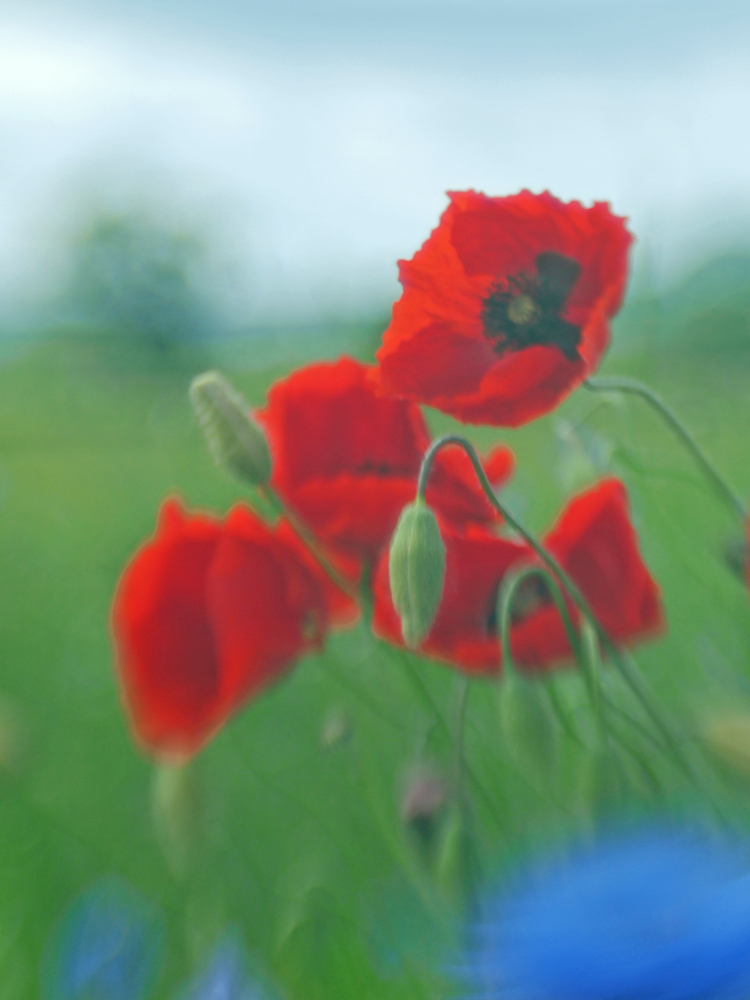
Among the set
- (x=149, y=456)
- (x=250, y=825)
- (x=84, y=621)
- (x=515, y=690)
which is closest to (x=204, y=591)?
(x=515, y=690)

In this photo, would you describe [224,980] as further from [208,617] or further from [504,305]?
[504,305]

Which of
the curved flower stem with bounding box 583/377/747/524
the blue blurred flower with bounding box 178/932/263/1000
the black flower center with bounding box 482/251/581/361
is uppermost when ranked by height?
the black flower center with bounding box 482/251/581/361

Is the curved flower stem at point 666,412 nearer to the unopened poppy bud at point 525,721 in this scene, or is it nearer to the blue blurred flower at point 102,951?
the unopened poppy bud at point 525,721

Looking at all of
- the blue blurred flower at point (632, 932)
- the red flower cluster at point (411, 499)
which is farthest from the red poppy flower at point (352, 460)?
the blue blurred flower at point (632, 932)

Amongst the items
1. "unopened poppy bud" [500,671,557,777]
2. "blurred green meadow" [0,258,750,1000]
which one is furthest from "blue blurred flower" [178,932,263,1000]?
"unopened poppy bud" [500,671,557,777]

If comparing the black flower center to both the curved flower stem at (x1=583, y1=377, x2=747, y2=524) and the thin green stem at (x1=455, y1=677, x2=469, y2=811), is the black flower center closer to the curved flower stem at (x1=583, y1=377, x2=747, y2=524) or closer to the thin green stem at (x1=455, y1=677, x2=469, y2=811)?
the curved flower stem at (x1=583, y1=377, x2=747, y2=524)

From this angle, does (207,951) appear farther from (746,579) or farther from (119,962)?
(746,579)
